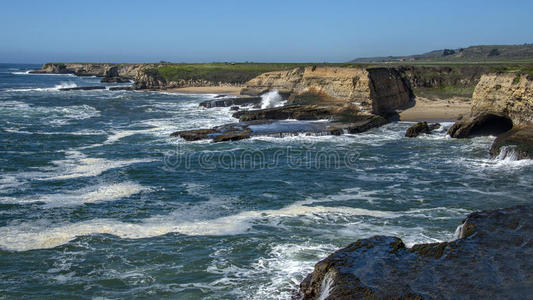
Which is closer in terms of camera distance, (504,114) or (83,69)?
(504,114)

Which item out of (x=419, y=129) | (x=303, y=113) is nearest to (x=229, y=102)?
(x=303, y=113)

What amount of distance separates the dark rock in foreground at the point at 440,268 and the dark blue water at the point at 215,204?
5.76ft

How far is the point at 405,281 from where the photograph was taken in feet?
30.3

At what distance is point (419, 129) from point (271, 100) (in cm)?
2310

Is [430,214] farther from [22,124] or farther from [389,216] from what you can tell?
[22,124]

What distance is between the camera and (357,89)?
42031mm

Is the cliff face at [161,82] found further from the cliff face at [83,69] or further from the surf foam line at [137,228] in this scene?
the surf foam line at [137,228]

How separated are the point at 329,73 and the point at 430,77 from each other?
42.6ft

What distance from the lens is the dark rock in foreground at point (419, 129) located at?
33797 millimetres

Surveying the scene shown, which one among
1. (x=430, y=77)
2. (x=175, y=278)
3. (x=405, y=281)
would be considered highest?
(x=430, y=77)

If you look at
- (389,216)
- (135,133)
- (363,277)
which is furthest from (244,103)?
(363,277)

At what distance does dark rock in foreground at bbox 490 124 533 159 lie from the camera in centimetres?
2503

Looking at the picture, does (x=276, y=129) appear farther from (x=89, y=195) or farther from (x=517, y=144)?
(x=89, y=195)

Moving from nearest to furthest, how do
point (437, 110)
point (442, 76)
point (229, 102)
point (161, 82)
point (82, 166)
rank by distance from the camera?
point (82, 166) < point (437, 110) < point (442, 76) < point (229, 102) < point (161, 82)
